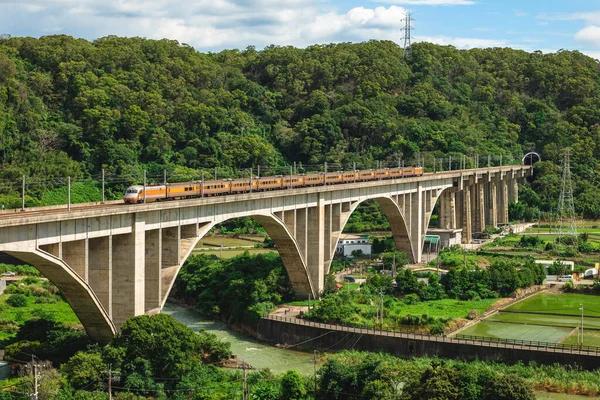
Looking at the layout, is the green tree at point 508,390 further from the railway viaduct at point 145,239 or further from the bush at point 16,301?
the bush at point 16,301

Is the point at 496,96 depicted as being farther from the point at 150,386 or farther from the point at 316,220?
the point at 150,386

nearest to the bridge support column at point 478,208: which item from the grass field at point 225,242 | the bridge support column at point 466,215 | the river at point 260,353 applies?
the bridge support column at point 466,215

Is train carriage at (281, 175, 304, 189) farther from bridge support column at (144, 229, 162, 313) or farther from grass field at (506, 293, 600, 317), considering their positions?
bridge support column at (144, 229, 162, 313)

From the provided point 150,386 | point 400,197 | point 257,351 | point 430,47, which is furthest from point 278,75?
point 150,386

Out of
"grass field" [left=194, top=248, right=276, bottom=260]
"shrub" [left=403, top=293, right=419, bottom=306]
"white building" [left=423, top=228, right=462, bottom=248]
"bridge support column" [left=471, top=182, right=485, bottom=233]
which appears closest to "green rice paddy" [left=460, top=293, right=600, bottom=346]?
"shrub" [left=403, top=293, right=419, bottom=306]

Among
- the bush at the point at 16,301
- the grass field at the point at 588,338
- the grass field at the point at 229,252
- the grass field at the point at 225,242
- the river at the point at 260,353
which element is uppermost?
the grass field at the point at 225,242

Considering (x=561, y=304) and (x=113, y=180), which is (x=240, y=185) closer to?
(x=561, y=304)

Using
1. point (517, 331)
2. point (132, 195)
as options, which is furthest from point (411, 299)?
point (132, 195)
